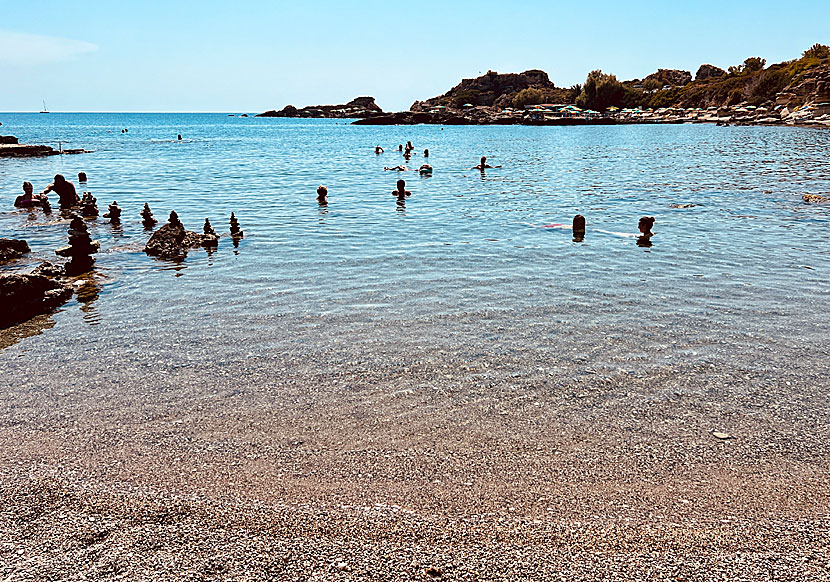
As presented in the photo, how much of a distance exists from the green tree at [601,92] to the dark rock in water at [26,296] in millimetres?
190479

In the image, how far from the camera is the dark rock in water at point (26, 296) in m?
11.3

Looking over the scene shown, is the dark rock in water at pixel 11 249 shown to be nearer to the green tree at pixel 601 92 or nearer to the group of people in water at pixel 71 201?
the group of people in water at pixel 71 201

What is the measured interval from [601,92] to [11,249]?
7478 inches

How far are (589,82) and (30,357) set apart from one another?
199m

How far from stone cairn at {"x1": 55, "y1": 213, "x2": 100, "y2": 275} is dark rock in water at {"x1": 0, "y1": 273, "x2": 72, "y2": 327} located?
2885 mm

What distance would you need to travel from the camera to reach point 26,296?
11805mm

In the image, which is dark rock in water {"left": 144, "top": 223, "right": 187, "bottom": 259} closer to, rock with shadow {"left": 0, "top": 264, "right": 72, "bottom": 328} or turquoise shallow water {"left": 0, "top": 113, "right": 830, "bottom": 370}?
turquoise shallow water {"left": 0, "top": 113, "right": 830, "bottom": 370}

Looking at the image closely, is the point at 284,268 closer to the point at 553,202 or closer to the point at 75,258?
the point at 75,258

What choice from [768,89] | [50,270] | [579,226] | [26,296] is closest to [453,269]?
[579,226]

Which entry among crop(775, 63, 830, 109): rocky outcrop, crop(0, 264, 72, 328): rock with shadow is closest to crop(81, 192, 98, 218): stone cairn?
crop(0, 264, 72, 328): rock with shadow

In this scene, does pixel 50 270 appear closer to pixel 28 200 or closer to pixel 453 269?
pixel 453 269

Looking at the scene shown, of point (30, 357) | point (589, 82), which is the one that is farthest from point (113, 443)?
point (589, 82)

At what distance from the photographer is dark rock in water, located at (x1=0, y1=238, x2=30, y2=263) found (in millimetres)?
16406

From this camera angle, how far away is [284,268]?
15844 millimetres
